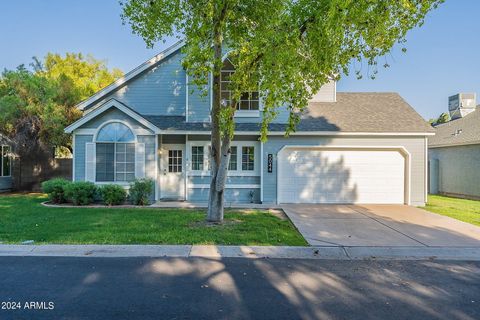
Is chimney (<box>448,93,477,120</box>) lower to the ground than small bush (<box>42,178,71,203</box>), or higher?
higher

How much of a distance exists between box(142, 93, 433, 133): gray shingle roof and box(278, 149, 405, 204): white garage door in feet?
3.41

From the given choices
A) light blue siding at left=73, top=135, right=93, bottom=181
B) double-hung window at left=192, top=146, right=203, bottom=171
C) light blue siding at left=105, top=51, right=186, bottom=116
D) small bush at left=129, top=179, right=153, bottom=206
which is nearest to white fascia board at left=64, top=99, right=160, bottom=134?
light blue siding at left=73, top=135, right=93, bottom=181

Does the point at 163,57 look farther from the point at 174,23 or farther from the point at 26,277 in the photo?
the point at 26,277

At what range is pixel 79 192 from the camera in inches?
474

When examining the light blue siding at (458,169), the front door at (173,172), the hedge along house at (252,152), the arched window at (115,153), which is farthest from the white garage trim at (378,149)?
the light blue siding at (458,169)

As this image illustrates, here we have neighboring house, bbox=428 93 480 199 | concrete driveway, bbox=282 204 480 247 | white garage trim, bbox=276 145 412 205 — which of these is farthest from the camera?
neighboring house, bbox=428 93 480 199

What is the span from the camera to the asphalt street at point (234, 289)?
156 inches

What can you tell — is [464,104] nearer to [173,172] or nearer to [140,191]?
[173,172]

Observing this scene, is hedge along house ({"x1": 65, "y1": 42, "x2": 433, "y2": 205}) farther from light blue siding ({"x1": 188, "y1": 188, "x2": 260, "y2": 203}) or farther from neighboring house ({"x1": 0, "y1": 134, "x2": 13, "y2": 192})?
neighboring house ({"x1": 0, "y1": 134, "x2": 13, "y2": 192})

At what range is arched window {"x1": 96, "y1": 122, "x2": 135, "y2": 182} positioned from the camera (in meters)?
12.8

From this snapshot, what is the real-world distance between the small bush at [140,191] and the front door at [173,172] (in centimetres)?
155

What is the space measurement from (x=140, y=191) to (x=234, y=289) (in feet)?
28.0

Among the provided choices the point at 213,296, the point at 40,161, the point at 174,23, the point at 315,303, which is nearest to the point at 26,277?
the point at 213,296

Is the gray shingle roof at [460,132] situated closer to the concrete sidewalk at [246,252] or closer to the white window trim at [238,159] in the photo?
the white window trim at [238,159]
